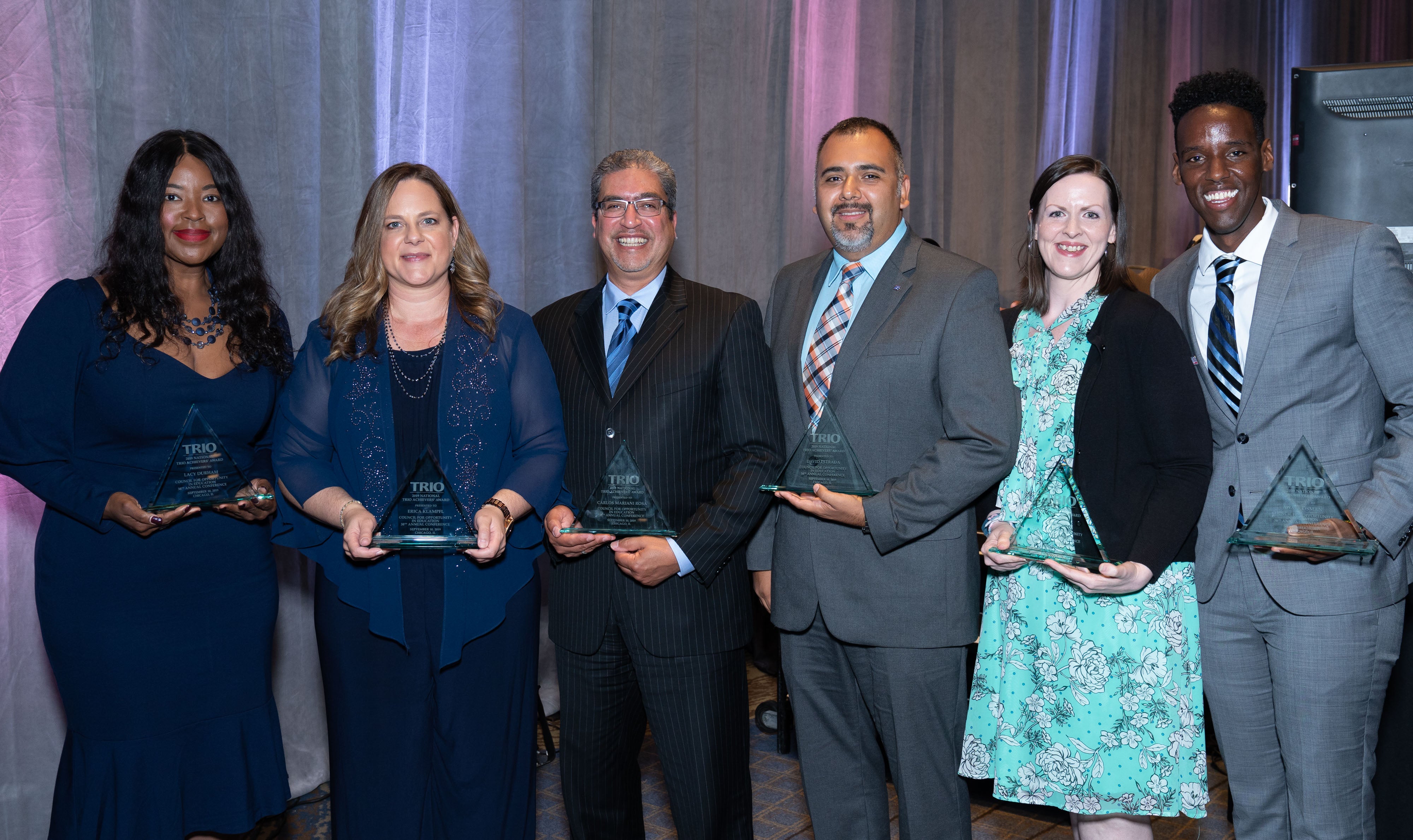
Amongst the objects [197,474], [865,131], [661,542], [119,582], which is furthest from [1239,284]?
[119,582]

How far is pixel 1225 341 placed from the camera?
7.82ft

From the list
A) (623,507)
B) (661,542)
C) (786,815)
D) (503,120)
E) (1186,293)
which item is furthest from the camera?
(503,120)

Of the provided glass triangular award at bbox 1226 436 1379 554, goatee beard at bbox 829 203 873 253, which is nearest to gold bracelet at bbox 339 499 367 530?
goatee beard at bbox 829 203 873 253

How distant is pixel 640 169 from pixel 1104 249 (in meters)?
1.07

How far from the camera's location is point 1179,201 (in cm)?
766

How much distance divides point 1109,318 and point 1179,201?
6.12 metres

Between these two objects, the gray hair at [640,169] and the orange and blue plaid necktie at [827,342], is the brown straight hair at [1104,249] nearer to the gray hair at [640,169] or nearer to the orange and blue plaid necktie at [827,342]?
the orange and blue plaid necktie at [827,342]

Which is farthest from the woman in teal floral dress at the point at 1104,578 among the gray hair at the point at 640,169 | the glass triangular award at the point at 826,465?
the gray hair at the point at 640,169

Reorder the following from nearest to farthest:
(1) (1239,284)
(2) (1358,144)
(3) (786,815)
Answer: (1) (1239,284)
(2) (1358,144)
(3) (786,815)

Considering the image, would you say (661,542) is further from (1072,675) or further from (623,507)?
(1072,675)

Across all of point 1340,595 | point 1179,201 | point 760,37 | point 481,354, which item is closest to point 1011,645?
point 1340,595

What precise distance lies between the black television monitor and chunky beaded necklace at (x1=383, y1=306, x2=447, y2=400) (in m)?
2.40

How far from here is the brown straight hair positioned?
7.68ft

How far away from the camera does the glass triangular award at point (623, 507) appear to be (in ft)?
7.18
